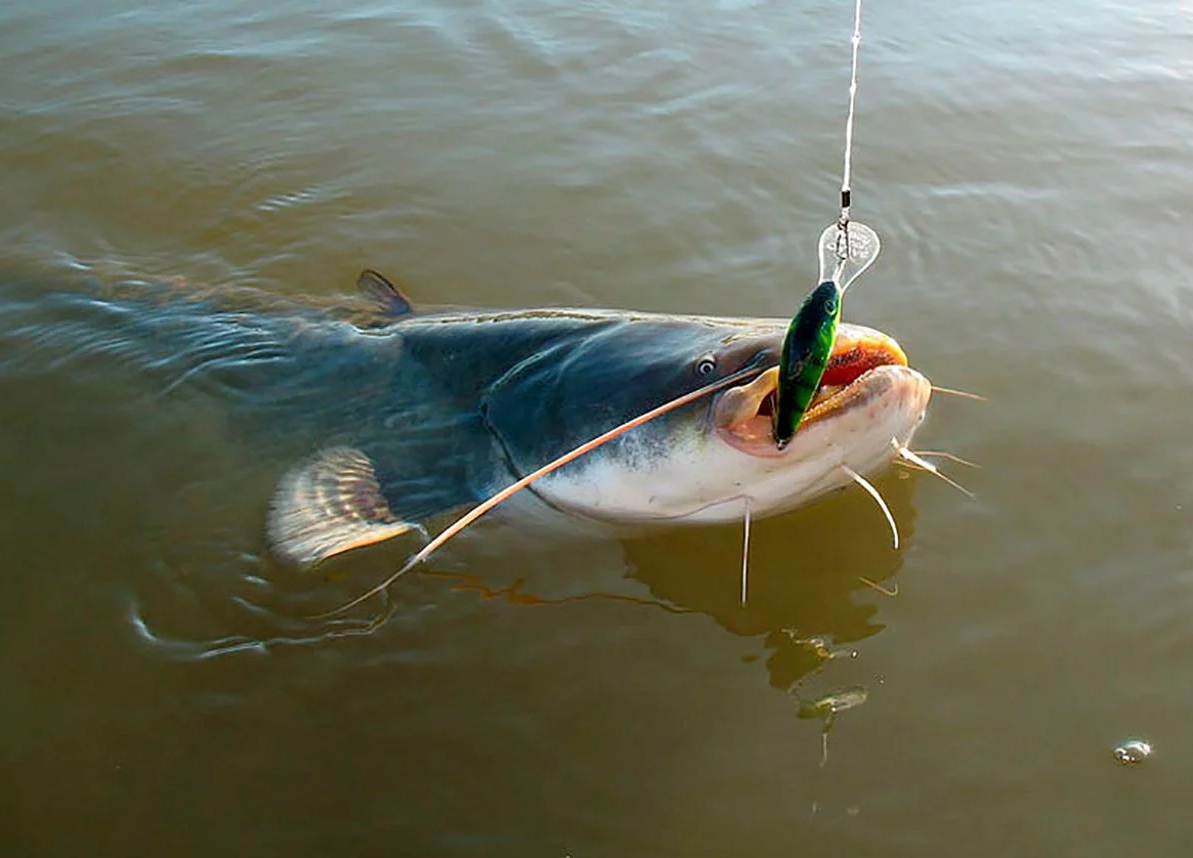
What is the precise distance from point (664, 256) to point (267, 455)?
76.4 inches

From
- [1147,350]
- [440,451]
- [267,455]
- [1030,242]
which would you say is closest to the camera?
[440,451]

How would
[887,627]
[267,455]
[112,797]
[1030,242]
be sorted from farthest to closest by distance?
[1030,242], [267,455], [887,627], [112,797]

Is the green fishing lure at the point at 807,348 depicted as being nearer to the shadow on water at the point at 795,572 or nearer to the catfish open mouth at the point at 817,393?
the catfish open mouth at the point at 817,393

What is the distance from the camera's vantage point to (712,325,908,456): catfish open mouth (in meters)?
2.40

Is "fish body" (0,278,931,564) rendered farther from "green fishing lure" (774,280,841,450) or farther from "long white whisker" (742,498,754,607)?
"green fishing lure" (774,280,841,450)

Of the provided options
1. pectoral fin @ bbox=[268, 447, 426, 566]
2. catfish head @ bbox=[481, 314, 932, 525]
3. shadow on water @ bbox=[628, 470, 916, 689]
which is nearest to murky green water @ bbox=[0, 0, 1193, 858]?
shadow on water @ bbox=[628, 470, 916, 689]

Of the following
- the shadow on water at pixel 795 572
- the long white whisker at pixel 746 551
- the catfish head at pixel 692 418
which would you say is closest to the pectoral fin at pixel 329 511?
the catfish head at pixel 692 418

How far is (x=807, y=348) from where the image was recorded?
2100mm

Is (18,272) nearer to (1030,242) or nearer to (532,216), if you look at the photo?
(532,216)

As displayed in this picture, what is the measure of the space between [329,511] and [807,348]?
157 centimetres

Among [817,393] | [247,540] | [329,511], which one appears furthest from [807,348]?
[247,540]

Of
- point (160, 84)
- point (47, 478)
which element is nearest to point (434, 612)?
point (47, 478)

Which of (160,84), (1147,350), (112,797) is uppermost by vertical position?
(160,84)

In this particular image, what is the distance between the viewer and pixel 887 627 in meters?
2.83
